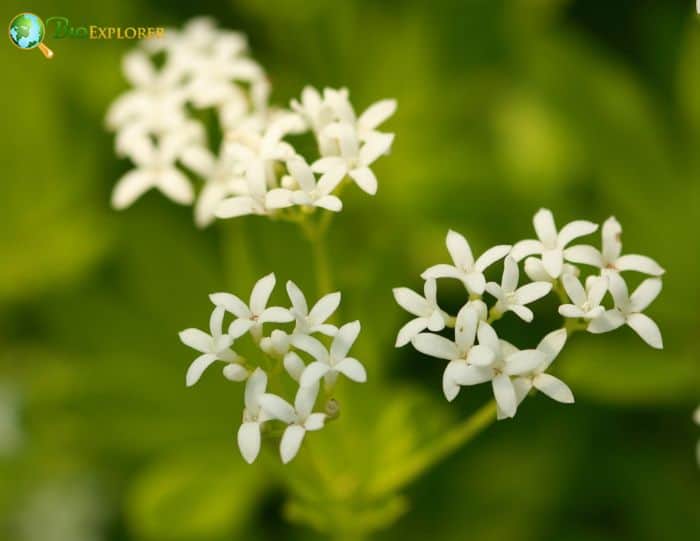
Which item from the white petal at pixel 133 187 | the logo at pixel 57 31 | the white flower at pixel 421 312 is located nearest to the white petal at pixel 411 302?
the white flower at pixel 421 312

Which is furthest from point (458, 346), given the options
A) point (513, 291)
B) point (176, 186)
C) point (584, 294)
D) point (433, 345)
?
point (176, 186)

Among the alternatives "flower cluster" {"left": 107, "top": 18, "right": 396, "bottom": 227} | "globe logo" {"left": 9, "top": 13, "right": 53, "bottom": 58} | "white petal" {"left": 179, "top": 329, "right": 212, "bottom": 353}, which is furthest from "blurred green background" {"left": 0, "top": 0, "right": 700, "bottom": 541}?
"white petal" {"left": 179, "top": 329, "right": 212, "bottom": 353}

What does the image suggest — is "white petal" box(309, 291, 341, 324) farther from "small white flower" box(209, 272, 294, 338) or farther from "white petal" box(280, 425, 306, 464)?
"white petal" box(280, 425, 306, 464)

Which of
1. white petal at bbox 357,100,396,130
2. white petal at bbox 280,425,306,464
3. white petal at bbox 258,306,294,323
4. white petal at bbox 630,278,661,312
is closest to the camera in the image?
white petal at bbox 280,425,306,464

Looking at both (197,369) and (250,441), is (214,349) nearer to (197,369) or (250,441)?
(197,369)

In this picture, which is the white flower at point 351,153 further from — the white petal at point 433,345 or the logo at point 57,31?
the logo at point 57,31

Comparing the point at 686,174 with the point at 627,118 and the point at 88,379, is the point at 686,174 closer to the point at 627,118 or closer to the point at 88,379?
the point at 627,118
